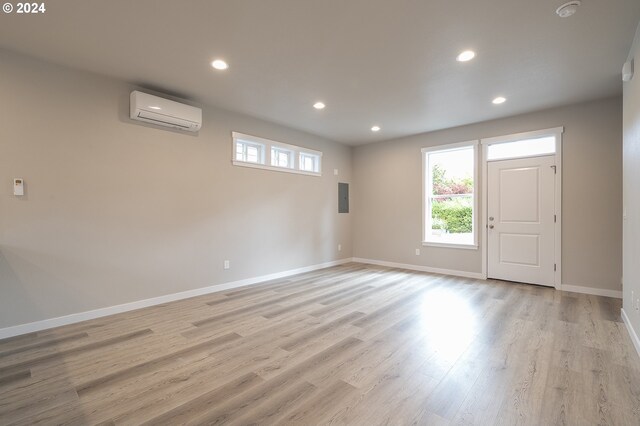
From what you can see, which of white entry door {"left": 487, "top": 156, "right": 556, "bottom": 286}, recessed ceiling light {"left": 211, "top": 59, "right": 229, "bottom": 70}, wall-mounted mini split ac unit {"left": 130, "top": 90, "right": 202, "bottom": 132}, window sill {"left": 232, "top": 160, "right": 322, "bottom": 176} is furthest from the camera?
window sill {"left": 232, "top": 160, "right": 322, "bottom": 176}

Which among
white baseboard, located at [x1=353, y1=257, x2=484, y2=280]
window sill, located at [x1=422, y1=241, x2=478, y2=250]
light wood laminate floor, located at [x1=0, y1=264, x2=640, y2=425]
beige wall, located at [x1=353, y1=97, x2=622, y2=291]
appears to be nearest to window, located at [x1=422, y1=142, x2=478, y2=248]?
window sill, located at [x1=422, y1=241, x2=478, y2=250]

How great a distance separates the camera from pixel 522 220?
4773mm

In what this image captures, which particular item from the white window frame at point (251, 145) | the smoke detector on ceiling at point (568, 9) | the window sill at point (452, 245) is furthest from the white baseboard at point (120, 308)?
the smoke detector on ceiling at point (568, 9)

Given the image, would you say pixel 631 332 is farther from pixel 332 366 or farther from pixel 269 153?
pixel 269 153

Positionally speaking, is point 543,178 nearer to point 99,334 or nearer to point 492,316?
point 492,316

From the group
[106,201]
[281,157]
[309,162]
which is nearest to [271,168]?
[281,157]

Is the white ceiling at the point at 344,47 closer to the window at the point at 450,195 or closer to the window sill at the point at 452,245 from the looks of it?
the window at the point at 450,195

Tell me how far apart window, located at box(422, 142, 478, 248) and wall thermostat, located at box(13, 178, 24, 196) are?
19.1 ft

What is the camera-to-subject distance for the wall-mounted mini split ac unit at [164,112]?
11.4 ft

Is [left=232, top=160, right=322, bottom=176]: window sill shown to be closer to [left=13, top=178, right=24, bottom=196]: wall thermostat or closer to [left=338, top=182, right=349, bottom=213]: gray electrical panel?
[left=338, top=182, right=349, bottom=213]: gray electrical panel

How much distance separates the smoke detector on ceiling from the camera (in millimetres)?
2193

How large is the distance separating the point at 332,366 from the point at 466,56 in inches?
125

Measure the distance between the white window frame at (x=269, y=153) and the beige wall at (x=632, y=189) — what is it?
4410 mm

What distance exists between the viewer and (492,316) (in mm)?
3342
